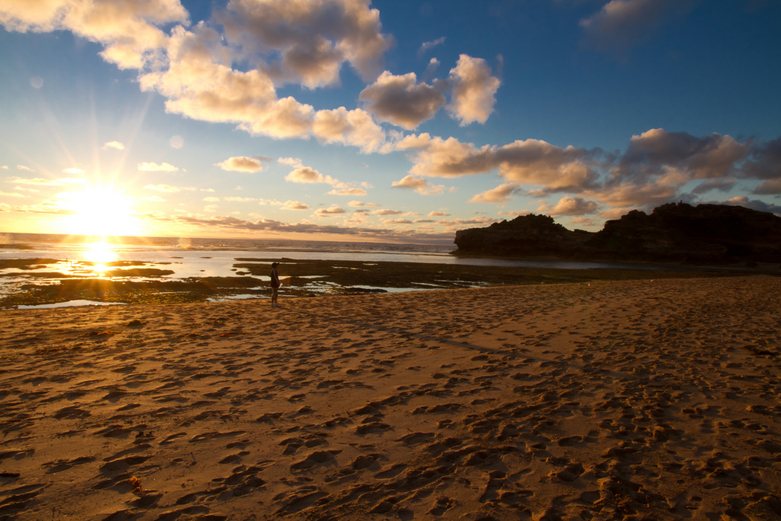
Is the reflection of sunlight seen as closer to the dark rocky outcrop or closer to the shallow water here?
the shallow water

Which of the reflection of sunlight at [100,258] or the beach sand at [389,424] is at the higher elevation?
the reflection of sunlight at [100,258]

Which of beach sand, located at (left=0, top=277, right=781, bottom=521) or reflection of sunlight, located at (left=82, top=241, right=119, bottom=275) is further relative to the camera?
reflection of sunlight, located at (left=82, top=241, right=119, bottom=275)

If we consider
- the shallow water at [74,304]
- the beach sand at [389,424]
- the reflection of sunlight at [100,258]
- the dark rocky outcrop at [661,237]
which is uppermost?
the dark rocky outcrop at [661,237]

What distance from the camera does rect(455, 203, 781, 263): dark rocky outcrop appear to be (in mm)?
77062

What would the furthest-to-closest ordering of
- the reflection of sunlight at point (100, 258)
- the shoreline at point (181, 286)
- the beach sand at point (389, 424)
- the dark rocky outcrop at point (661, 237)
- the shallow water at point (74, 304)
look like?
the dark rocky outcrop at point (661, 237)
the reflection of sunlight at point (100, 258)
the shoreline at point (181, 286)
the shallow water at point (74, 304)
the beach sand at point (389, 424)

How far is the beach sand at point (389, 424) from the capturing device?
11.9 ft

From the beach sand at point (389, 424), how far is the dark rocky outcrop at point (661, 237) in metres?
82.3

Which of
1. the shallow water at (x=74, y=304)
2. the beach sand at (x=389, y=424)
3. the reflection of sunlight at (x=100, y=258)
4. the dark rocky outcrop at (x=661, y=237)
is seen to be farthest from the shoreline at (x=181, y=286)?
the dark rocky outcrop at (x=661, y=237)

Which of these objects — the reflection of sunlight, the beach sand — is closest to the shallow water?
the beach sand

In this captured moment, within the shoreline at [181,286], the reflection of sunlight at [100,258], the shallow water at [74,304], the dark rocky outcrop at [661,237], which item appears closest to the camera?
the shallow water at [74,304]

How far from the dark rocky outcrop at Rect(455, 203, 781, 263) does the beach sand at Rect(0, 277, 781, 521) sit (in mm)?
82263

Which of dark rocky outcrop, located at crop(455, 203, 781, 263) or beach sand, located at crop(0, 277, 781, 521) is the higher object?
dark rocky outcrop, located at crop(455, 203, 781, 263)

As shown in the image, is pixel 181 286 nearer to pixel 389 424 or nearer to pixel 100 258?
pixel 389 424

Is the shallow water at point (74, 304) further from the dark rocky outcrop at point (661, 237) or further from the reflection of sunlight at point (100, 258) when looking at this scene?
the dark rocky outcrop at point (661, 237)
